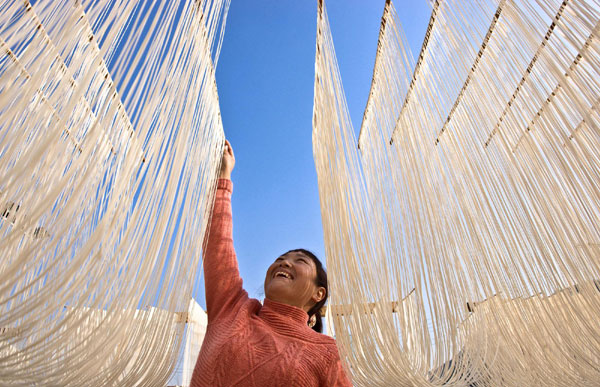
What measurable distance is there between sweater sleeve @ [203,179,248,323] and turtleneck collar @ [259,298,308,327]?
8 centimetres

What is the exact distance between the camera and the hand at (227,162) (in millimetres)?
1603

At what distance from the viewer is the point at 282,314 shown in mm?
1269

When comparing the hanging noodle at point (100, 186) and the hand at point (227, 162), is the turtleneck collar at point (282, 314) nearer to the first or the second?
the hanging noodle at point (100, 186)

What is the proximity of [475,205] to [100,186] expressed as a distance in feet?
3.23

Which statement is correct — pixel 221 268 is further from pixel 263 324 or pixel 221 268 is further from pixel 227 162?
pixel 227 162

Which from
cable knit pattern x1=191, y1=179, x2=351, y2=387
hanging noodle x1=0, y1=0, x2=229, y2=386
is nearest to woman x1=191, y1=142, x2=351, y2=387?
cable knit pattern x1=191, y1=179, x2=351, y2=387

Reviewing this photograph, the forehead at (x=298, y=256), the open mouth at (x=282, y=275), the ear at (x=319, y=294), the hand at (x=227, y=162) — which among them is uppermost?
the hand at (x=227, y=162)

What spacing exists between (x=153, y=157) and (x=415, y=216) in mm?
690

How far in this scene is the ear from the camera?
1.41m

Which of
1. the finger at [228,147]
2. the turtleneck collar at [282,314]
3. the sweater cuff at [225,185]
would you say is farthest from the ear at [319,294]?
the finger at [228,147]

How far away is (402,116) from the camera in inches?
51.3

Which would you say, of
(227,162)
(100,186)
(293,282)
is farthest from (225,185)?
(100,186)

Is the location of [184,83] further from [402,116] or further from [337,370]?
[337,370]

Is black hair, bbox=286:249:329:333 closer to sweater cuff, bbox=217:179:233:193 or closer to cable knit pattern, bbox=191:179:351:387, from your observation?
cable knit pattern, bbox=191:179:351:387
